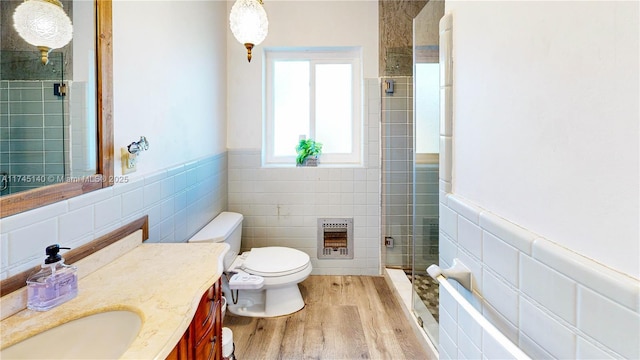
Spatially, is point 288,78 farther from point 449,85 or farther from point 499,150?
point 499,150

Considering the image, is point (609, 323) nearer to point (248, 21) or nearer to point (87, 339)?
point (87, 339)

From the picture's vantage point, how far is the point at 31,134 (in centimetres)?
95

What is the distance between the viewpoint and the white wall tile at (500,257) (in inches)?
29.4

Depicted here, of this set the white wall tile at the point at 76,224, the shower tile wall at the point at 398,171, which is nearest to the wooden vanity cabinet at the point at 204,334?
the white wall tile at the point at 76,224

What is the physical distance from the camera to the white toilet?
2156 millimetres

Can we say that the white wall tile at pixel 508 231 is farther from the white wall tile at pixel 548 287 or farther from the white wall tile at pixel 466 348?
the white wall tile at pixel 466 348

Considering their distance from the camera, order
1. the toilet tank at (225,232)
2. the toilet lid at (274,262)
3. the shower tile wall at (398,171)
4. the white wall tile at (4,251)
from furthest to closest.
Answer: the shower tile wall at (398,171) < the toilet lid at (274,262) < the toilet tank at (225,232) < the white wall tile at (4,251)

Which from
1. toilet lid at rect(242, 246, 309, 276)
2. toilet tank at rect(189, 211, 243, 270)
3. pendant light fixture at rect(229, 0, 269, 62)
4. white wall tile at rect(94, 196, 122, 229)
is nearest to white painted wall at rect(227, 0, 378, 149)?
toilet tank at rect(189, 211, 243, 270)

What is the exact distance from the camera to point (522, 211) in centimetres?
73

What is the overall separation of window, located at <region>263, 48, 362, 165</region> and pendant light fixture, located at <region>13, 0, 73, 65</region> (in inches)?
80.7

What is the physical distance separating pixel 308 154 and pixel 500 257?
89.3 inches

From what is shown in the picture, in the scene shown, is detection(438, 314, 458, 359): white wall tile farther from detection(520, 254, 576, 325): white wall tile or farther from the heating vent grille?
the heating vent grille

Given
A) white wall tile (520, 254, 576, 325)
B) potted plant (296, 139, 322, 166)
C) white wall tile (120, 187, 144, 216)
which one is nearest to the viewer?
white wall tile (520, 254, 576, 325)

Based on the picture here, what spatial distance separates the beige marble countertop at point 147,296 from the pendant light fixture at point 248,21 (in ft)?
3.54
